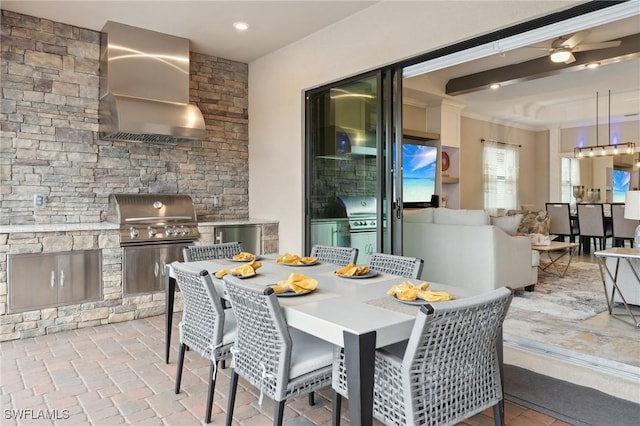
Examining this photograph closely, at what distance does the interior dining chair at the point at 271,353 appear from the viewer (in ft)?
5.80

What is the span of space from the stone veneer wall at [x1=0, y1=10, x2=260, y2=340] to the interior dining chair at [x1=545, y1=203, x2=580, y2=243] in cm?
644

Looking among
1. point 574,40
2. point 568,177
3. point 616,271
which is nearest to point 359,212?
point 616,271

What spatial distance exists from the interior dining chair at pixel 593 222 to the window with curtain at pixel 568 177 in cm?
264

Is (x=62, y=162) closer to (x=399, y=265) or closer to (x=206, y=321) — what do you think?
(x=206, y=321)

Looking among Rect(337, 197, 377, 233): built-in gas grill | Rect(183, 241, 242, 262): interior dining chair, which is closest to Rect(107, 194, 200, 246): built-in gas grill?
Rect(183, 241, 242, 262): interior dining chair

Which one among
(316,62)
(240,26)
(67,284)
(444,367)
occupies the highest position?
(240,26)

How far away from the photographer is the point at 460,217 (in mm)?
4562

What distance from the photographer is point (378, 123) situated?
12.9 feet

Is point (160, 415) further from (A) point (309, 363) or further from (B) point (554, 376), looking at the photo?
(B) point (554, 376)

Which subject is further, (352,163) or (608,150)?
(608,150)

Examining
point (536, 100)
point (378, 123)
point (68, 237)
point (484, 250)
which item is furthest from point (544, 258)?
point (68, 237)

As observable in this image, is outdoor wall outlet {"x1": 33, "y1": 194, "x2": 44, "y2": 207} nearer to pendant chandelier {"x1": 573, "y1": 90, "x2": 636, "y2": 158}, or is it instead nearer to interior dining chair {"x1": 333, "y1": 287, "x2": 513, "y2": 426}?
interior dining chair {"x1": 333, "y1": 287, "x2": 513, "y2": 426}

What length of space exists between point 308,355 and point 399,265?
100 cm

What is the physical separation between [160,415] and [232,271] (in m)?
0.83
